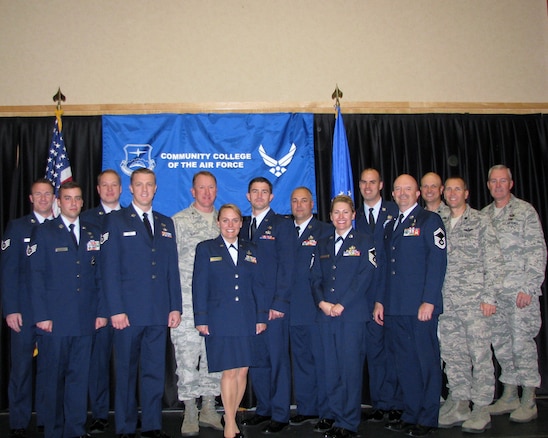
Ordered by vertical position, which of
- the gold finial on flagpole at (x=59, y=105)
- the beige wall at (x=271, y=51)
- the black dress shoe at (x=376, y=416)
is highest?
the beige wall at (x=271, y=51)

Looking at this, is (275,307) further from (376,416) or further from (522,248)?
(522,248)

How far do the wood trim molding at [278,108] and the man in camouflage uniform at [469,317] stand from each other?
162cm

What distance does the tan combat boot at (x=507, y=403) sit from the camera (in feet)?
13.3

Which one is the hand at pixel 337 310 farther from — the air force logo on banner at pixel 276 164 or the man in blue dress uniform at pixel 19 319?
the man in blue dress uniform at pixel 19 319

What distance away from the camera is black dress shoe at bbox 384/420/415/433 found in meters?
3.56

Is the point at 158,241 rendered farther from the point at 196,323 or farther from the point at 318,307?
the point at 318,307

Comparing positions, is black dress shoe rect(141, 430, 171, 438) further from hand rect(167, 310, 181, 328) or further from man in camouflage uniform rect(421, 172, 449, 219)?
man in camouflage uniform rect(421, 172, 449, 219)

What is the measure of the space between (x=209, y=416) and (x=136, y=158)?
8.28ft

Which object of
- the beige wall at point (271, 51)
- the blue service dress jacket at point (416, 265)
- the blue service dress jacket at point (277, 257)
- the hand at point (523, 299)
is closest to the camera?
the blue service dress jacket at point (416, 265)

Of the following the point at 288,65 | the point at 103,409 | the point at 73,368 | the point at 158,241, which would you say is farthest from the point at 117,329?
the point at 288,65

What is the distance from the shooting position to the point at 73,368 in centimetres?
343

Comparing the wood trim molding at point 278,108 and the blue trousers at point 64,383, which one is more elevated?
the wood trim molding at point 278,108

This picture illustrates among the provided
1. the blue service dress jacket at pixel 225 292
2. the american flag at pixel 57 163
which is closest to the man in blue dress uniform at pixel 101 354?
the american flag at pixel 57 163

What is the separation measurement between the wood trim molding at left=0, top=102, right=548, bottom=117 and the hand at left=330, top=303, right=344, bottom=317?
7.83ft
